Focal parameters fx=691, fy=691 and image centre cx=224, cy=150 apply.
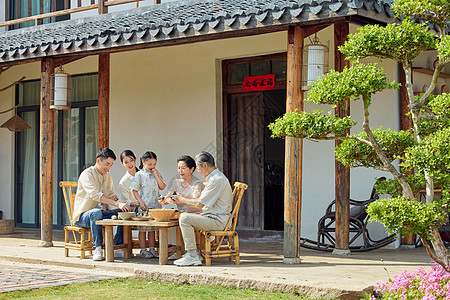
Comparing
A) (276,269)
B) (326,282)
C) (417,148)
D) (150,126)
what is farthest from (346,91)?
(150,126)

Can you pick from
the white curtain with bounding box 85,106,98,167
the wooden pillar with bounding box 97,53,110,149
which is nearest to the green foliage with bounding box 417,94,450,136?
the wooden pillar with bounding box 97,53,110,149

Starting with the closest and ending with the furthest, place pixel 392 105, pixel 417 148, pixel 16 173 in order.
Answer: pixel 417 148, pixel 392 105, pixel 16 173

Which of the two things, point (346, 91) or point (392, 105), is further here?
point (392, 105)

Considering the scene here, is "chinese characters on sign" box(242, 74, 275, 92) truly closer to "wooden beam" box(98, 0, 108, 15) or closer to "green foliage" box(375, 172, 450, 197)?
"wooden beam" box(98, 0, 108, 15)

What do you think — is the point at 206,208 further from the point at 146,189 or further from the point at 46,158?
the point at 46,158

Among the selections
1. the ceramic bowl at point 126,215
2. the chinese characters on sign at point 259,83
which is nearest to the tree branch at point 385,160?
the ceramic bowl at point 126,215

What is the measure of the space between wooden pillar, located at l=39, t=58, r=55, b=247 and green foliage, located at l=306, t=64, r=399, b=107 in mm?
4802

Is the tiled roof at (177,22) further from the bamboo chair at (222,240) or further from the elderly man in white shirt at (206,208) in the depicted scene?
the bamboo chair at (222,240)

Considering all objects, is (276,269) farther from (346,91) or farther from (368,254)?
(346,91)

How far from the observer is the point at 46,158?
8.91 m

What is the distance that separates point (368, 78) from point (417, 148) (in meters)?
0.61

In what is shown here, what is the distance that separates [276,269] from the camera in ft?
21.6

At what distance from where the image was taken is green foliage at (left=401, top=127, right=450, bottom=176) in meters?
4.72

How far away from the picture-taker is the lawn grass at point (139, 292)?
5523mm
